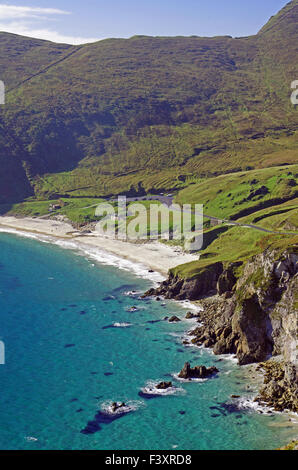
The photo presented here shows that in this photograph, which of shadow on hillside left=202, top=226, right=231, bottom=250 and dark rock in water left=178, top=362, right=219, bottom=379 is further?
shadow on hillside left=202, top=226, right=231, bottom=250

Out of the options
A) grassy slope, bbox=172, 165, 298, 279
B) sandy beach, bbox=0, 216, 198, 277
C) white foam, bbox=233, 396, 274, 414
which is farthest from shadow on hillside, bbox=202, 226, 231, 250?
white foam, bbox=233, 396, 274, 414

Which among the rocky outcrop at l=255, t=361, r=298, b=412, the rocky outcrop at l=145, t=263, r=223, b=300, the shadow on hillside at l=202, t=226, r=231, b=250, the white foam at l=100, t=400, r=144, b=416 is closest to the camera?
the rocky outcrop at l=255, t=361, r=298, b=412

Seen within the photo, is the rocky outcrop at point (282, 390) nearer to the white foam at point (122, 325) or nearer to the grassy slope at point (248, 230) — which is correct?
the grassy slope at point (248, 230)

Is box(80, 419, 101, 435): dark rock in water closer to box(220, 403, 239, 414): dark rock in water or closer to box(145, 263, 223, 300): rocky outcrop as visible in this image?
box(220, 403, 239, 414): dark rock in water

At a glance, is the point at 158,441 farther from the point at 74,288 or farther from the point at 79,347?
the point at 74,288

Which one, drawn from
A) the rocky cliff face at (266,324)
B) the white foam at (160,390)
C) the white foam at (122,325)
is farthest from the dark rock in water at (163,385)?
the white foam at (122,325)

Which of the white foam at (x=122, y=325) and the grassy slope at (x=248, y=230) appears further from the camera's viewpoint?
the grassy slope at (x=248, y=230)
